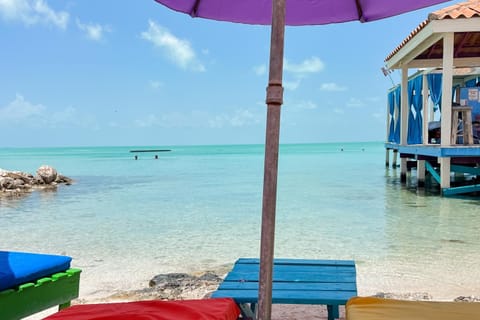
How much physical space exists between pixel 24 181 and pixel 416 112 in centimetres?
1348

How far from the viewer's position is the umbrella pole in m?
1.61

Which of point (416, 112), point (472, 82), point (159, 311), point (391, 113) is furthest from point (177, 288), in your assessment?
point (472, 82)

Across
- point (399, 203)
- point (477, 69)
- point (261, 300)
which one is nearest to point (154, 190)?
point (399, 203)

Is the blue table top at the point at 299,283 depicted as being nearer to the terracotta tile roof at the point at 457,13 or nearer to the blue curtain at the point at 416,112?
the terracotta tile roof at the point at 457,13

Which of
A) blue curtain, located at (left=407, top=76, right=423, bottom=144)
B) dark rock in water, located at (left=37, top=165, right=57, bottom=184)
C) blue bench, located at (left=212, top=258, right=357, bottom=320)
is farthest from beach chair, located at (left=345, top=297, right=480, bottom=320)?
dark rock in water, located at (left=37, top=165, right=57, bottom=184)

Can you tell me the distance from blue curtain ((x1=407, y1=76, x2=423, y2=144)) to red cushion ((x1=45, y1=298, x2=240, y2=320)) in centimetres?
1158

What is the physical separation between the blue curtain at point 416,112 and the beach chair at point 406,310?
11.3 metres

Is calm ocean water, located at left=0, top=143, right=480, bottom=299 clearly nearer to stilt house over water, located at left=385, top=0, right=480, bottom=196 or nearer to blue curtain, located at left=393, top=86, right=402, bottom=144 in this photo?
stilt house over water, located at left=385, top=0, right=480, bottom=196

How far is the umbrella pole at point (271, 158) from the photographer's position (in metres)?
1.61

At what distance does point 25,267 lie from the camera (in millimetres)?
2535

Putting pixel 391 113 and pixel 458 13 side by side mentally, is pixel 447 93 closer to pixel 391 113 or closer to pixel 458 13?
pixel 458 13

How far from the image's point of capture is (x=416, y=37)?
10.5 m

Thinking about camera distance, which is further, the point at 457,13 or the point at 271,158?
the point at 457,13

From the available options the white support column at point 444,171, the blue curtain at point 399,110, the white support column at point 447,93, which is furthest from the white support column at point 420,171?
the white support column at point 447,93
